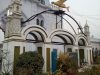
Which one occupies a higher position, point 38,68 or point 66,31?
point 66,31

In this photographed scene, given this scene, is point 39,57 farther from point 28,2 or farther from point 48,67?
point 28,2

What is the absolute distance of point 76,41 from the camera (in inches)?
877

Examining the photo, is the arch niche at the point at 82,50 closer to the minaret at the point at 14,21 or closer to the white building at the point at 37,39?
the white building at the point at 37,39

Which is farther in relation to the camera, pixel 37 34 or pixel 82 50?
pixel 82 50

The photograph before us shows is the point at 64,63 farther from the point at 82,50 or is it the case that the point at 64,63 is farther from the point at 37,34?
the point at 82,50

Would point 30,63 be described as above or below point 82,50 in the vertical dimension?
below

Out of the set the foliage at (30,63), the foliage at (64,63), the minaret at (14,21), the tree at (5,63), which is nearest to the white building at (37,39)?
the minaret at (14,21)

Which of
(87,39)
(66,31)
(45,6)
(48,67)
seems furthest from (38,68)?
(45,6)

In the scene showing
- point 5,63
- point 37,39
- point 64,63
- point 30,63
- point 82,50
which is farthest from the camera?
point 82,50

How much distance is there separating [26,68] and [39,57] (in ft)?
5.56

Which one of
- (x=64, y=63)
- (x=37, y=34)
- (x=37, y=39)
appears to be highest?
(x=37, y=34)

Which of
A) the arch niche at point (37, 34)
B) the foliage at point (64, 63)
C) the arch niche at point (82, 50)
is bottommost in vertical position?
the foliage at point (64, 63)

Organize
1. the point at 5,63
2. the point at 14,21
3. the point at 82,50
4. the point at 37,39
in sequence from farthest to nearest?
the point at 82,50 < the point at 37,39 < the point at 14,21 < the point at 5,63

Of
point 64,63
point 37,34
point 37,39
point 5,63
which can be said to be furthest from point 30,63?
point 37,34
